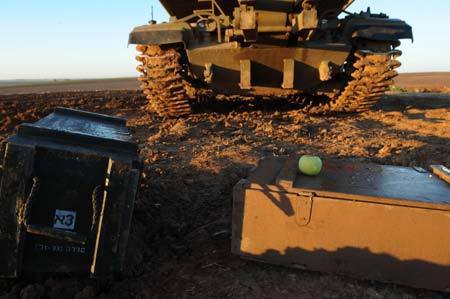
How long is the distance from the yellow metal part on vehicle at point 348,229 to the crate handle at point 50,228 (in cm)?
74

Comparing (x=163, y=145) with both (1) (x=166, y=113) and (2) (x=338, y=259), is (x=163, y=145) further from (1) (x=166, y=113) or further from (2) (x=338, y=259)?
A: (2) (x=338, y=259)

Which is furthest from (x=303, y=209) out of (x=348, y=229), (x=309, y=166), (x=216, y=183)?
(x=216, y=183)

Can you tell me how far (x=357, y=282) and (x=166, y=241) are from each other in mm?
1170

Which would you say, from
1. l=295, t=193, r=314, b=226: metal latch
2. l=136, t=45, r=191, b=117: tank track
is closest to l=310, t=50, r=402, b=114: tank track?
l=136, t=45, r=191, b=117: tank track

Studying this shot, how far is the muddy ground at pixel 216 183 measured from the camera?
235 centimetres

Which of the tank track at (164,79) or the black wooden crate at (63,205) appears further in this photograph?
the tank track at (164,79)

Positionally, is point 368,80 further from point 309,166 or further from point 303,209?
point 303,209

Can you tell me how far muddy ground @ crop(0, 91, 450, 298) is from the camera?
7.70 feet

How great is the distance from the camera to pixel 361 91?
714cm

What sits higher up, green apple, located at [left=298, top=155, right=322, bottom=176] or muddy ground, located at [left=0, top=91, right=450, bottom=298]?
green apple, located at [left=298, top=155, right=322, bottom=176]

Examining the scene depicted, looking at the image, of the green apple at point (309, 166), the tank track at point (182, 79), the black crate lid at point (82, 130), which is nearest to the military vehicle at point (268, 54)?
the tank track at point (182, 79)

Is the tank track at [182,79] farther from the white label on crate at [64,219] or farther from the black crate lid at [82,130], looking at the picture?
the white label on crate at [64,219]

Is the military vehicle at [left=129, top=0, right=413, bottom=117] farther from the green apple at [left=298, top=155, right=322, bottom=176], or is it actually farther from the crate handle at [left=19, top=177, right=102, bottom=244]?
the crate handle at [left=19, top=177, right=102, bottom=244]

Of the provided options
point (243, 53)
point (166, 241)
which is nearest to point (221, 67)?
point (243, 53)
